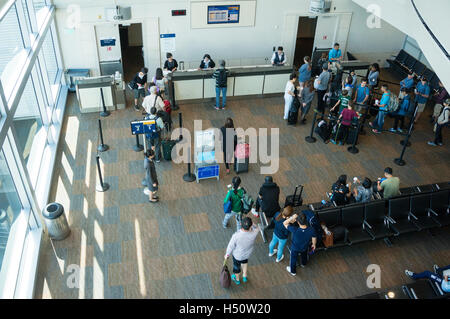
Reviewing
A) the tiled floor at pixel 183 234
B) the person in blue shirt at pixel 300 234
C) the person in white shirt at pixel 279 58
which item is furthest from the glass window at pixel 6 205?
the person in white shirt at pixel 279 58

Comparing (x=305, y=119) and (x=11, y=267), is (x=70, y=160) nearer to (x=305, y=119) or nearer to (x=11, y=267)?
(x=11, y=267)

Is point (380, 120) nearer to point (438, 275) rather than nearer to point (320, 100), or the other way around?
point (320, 100)

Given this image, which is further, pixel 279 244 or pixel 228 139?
pixel 228 139

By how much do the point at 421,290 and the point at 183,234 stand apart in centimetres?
430

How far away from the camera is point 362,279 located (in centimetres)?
699

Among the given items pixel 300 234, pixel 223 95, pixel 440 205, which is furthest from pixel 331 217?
pixel 223 95

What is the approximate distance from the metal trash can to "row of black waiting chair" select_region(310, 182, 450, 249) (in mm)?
4793

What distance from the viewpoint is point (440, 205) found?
796 centimetres

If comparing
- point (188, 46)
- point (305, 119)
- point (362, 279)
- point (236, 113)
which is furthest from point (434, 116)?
point (188, 46)

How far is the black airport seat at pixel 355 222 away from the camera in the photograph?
7316 mm

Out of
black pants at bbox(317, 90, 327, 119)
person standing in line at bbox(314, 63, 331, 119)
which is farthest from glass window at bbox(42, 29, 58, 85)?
black pants at bbox(317, 90, 327, 119)

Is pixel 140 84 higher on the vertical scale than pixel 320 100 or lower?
→ higher

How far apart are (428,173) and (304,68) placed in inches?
182

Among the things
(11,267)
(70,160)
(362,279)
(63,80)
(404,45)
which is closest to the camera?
(11,267)
